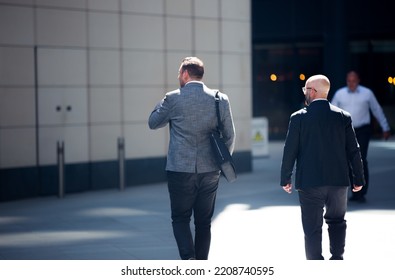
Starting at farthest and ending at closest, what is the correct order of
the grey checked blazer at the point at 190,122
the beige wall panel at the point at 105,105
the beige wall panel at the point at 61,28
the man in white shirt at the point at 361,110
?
1. the beige wall panel at the point at 105,105
2. the beige wall panel at the point at 61,28
3. the man in white shirt at the point at 361,110
4. the grey checked blazer at the point at 190,122

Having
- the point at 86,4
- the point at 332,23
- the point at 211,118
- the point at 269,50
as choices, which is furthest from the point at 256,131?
the point at 211,118

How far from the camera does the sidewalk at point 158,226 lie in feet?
28.8

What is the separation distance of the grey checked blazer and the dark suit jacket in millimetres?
706

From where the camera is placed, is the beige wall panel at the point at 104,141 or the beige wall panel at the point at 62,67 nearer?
the beige wall panel at the point at 62,67

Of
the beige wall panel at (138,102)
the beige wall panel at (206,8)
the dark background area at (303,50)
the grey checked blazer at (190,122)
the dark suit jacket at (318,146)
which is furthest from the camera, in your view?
the dark background area at (303,50)

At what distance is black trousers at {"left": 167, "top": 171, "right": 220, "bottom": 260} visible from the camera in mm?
7098

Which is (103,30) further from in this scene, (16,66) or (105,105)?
(16,66)

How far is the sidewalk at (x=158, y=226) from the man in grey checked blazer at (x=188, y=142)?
142 cm

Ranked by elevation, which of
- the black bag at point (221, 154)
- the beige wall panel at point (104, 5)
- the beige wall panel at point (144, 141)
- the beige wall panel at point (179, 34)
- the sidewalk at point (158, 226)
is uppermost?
the beige wall panel at point (104, 5)

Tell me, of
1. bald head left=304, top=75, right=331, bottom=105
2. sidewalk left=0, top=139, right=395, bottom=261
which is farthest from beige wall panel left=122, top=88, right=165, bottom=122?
bald head left=304, top=75, right=331, bottom=105

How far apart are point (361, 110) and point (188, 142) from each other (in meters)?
5.92

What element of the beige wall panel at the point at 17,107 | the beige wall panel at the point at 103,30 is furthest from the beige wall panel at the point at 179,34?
the beige wall panel at the point at 17,107

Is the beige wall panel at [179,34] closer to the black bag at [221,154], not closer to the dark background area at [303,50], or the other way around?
the black bag at [221,154]

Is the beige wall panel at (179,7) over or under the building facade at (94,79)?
over
